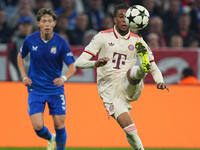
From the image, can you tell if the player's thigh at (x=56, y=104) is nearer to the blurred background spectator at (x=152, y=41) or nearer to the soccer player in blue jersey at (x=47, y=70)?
the soccer player in blue jersey at (x=47, y=70)

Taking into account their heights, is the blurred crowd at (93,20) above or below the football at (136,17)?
below

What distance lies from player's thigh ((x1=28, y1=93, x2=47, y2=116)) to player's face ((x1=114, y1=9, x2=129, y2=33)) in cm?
158

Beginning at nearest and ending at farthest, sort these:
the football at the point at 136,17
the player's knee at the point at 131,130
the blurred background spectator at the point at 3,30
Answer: the football at the point at 136,17 → the player's knee at the point at 131,130 → the blurred background spectator at the point at 3,30

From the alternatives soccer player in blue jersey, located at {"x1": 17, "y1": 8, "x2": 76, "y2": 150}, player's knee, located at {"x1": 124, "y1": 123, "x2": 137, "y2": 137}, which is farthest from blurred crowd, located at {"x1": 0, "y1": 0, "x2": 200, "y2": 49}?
player's knee, located at {"x1": 124, "y1": 123, "x2": 137, "y2": 137}

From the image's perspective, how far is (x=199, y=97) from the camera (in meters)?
10.6

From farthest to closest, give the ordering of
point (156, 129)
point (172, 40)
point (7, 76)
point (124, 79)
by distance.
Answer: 1. point (172, 40)
2. point (7, 76)
3. point (156, 129)
4. point (124, 79)

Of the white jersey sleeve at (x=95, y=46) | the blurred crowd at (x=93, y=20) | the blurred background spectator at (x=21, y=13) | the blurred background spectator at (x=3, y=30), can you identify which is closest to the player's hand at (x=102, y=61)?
the white jersey sleeve at (x=95, y=46)

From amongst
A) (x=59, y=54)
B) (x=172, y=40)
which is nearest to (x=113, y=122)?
(x=59, y=54)

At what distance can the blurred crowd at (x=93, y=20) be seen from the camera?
12758mm

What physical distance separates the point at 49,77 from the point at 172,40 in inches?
220

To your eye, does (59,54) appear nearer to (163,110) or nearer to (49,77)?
(49,77)

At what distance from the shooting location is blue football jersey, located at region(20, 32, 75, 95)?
27.3 feet

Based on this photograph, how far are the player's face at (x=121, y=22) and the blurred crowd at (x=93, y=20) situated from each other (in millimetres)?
4523

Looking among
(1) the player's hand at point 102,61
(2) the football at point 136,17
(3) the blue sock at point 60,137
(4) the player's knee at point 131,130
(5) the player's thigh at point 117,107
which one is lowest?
(3) the blue sock at point 60,137
